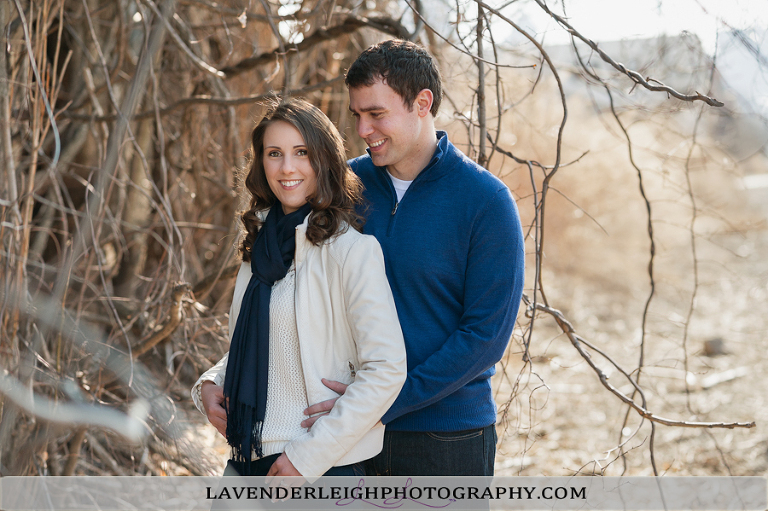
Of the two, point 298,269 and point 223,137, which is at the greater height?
point 223,137

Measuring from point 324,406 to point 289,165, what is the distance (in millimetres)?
545

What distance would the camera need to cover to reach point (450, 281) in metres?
1.59

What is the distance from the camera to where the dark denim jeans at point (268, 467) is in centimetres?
149

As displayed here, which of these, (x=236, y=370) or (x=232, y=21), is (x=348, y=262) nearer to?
(x=236, y=370)

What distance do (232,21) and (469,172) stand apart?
2.52 meters

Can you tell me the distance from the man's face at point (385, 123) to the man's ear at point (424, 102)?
0.04 ft

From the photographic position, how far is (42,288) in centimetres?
305

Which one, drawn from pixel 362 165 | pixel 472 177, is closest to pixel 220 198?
pixel 362 165

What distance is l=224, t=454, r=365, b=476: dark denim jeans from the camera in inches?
58.6

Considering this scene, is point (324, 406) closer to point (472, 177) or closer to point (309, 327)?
point (309, 327)

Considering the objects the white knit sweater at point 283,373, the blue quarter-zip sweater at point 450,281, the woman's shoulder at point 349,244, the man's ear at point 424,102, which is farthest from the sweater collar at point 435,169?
the white knit sweater at point 283,373

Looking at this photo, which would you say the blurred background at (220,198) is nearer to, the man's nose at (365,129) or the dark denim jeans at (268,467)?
the man's nose at (365,129)

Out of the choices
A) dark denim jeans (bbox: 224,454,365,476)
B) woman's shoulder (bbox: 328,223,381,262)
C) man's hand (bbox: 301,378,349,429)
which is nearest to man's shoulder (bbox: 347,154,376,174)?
woman's shoulder (bbox: 328,223,381,262)

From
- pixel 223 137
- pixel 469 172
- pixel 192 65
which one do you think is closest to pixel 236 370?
pixel 469 172
